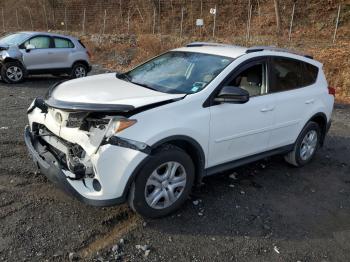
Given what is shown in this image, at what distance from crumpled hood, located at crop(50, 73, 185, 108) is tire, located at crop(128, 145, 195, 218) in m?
Answer: 0.54

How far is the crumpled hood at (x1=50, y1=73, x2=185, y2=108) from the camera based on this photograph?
3852mm

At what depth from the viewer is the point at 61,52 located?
12.5 m

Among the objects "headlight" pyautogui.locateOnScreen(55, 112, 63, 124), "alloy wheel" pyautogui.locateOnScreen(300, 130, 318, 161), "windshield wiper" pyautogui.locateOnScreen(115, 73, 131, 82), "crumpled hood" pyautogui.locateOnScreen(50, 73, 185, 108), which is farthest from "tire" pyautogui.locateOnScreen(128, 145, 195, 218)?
"alloy wheel" pyautogui.locateOnScreen(300, 130, 318, 161)

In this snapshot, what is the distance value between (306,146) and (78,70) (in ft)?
30.2

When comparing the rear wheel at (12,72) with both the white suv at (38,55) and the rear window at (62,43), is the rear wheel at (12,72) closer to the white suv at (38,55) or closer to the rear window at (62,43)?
the white suv at (38,55)

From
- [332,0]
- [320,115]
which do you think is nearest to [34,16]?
[332,0]

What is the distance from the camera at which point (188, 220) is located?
4066mm

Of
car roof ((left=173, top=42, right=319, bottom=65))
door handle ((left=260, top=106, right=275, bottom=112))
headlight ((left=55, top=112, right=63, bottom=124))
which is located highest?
car roof ((left=173, top=42, right=319, bottom=65))

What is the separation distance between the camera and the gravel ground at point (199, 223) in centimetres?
352

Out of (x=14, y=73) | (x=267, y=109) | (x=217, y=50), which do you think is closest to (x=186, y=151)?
(x=267, y=109)

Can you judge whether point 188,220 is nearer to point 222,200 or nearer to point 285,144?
point 222,200

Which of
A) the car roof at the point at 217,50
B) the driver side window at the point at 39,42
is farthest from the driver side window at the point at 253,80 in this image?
the driver side window at the point at 39,42

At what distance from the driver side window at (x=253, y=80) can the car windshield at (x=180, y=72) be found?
0.87ft

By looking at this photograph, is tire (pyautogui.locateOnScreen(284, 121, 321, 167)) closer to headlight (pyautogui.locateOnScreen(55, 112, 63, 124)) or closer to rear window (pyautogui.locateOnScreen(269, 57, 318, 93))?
rear window (pyautogui.locateOnScreen(269, 57, 318, 93))
